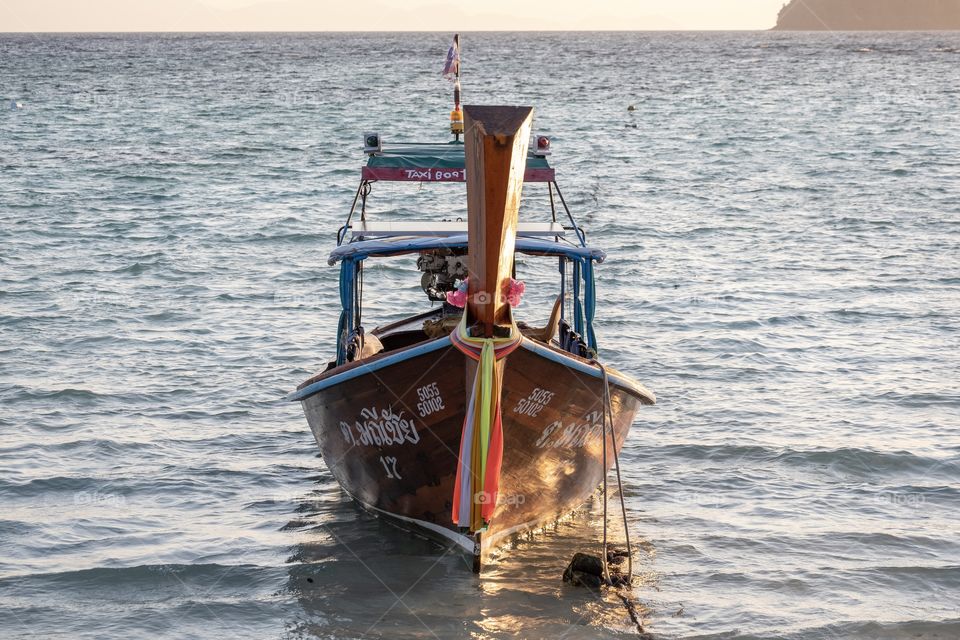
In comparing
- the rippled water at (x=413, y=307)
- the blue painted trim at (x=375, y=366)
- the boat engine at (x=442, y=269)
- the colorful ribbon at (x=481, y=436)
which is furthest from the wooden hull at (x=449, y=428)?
the boat engine at (x=442, y=269)

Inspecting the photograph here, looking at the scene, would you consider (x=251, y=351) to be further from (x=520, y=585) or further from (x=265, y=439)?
(x=520, y=585)

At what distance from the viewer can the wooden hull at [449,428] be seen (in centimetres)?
893

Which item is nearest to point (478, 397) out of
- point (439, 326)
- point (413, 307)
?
point (439, 326)

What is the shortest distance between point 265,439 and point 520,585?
180 inches

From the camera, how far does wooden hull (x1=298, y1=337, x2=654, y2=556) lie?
8.93 m

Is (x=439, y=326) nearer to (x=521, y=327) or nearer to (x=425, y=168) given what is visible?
(x=521, y=327)

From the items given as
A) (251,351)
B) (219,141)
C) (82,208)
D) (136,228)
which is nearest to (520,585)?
(251,351)

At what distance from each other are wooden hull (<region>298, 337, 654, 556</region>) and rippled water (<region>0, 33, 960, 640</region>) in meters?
0.41

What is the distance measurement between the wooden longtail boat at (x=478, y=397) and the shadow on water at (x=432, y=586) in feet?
0.69

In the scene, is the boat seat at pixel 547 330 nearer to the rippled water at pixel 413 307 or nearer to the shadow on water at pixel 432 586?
the rippled water at pixel 413 307

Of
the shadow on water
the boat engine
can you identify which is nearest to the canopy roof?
the boat engine

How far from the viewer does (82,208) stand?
29281 mm

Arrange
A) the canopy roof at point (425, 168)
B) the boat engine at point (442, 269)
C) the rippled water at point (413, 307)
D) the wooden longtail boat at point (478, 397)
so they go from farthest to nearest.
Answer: the canopy roof at point (425, 168)
the boat engine at point (442, 269)
the rippled water at point (413, 307)
the wooden longtail boat at point (478, 397)

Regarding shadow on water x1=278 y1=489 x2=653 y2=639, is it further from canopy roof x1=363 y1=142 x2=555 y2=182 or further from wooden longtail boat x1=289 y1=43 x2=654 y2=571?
canopy roof x1=363 y1=142 x2=555 y2=182
